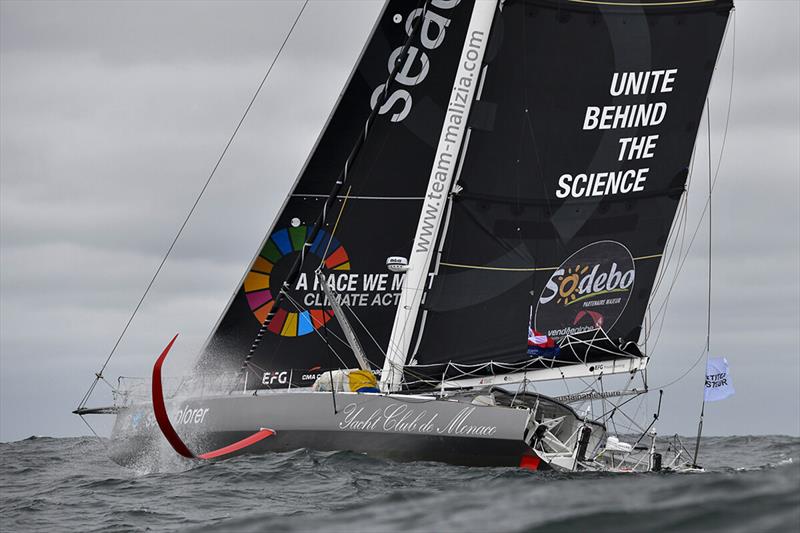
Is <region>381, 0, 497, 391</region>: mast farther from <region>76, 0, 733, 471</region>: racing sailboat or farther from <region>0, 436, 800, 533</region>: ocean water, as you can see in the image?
<region>0, 436, 800, 533</region>: ocean water

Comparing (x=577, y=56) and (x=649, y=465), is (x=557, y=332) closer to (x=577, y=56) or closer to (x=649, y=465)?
(x=649, y=465)

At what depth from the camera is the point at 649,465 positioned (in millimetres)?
16312

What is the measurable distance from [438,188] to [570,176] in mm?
2083

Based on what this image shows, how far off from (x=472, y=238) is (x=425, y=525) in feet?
33.4

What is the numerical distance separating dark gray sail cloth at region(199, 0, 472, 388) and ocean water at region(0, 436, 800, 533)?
264 centimetres

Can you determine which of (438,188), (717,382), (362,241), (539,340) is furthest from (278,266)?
(717,382)

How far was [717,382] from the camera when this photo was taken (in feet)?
54.1

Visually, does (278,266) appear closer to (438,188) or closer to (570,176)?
(438,188)

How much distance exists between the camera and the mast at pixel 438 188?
17.8 metres

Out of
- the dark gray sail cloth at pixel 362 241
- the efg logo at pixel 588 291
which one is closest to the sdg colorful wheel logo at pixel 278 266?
the dark gray sail cloth at pixel 362 241

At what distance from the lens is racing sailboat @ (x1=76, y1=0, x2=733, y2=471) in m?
17.8

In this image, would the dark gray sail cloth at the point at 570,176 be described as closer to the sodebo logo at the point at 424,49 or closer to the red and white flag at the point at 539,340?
the red and white flag at the point at 539,340

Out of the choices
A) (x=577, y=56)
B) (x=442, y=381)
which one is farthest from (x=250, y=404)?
(x=577, y=56)

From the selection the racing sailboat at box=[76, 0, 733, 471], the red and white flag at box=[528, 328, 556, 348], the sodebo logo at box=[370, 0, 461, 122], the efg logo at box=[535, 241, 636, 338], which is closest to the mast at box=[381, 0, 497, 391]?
the racing sailboat at box=[76, 0, 733, 471]
